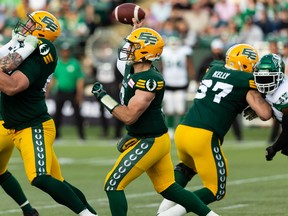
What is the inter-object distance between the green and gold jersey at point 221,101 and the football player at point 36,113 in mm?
1180

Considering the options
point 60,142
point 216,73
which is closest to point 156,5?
point 60,142

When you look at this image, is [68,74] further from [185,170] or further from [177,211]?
[177,211]

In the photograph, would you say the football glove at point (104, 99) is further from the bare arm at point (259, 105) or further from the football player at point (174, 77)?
the football player at point (174, 77)

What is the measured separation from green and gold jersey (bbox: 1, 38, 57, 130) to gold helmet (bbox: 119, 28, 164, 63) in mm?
683

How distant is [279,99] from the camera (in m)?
7.76

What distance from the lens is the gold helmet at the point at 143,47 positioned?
739cm

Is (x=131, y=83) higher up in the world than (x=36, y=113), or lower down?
higher up

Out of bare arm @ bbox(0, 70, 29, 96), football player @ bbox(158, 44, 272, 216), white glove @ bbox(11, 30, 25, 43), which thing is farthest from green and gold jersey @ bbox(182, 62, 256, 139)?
white glove @ bbox(11, 30, 25, 43)

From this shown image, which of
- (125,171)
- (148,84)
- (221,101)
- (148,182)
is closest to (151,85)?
(148,84)

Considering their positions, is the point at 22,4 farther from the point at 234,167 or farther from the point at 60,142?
the point at 234,167

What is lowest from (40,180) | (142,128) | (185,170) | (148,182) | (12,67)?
(148,182)

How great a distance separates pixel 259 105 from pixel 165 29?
36.7ft

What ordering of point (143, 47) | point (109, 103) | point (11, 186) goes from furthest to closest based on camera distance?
point (11, 186), point (143, 47), point (109, 103)

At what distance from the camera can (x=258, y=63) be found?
7.86 meters
